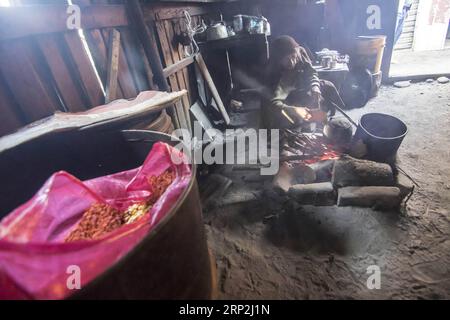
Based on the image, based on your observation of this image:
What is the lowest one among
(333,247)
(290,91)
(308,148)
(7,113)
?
(333,247)

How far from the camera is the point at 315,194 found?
3246mm

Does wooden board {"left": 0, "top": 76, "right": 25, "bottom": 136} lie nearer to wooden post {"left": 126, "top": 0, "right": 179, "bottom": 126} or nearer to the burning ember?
wooden post {"left": 126, "top": 0, "right": 179, "bottom": 126}

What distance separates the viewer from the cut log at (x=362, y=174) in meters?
3.21

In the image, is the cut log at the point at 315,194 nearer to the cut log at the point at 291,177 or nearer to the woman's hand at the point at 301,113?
the cut log at the point at 291,177

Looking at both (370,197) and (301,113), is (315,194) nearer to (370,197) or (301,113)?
(370,197)

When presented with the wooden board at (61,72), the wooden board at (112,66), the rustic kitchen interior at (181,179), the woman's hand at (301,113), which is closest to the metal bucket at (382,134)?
the rustic kitchen interior at (181,179)

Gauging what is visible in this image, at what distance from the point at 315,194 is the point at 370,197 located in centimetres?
67

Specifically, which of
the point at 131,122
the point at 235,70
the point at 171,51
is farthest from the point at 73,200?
the point at 235,70

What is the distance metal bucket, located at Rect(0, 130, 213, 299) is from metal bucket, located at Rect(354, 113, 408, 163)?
3087 mm

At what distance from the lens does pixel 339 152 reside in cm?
405

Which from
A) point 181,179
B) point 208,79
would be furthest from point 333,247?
point 208,79

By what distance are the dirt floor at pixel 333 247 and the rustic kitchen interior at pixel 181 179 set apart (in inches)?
0.6

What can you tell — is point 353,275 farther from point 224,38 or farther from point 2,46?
point 224,38

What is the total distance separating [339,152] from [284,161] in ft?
3.11
